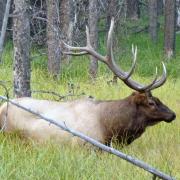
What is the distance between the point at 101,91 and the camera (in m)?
8.51

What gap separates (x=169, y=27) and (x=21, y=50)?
1092 centimetres

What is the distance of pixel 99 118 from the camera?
19.0ft

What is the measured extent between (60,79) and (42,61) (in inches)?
134

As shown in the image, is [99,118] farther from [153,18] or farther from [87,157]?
[153,18]

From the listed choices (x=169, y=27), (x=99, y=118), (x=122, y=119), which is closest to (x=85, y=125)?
(x=99, y=118)

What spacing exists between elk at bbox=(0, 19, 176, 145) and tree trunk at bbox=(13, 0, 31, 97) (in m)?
1.19

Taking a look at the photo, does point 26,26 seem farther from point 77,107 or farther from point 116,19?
point 116,19

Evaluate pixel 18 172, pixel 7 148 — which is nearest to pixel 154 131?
pixel 7 148

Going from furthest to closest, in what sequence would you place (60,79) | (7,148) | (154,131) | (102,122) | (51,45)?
(51,45)
(60,79)
(154,131)
(102,122)
(7,148)

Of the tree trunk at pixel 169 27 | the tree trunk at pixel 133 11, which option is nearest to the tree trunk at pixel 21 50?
the tree trunk at pixel 169 27

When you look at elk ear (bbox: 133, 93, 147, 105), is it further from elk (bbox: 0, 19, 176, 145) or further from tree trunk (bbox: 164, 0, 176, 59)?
tree trunk (bbox: 164, 0, 176, 59)

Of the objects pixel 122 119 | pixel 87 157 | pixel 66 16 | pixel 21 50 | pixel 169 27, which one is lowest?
pixel 87 157

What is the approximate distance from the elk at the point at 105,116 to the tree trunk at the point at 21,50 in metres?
1.19

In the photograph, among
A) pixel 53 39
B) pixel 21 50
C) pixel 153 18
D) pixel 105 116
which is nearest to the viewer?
pixel 105 116
